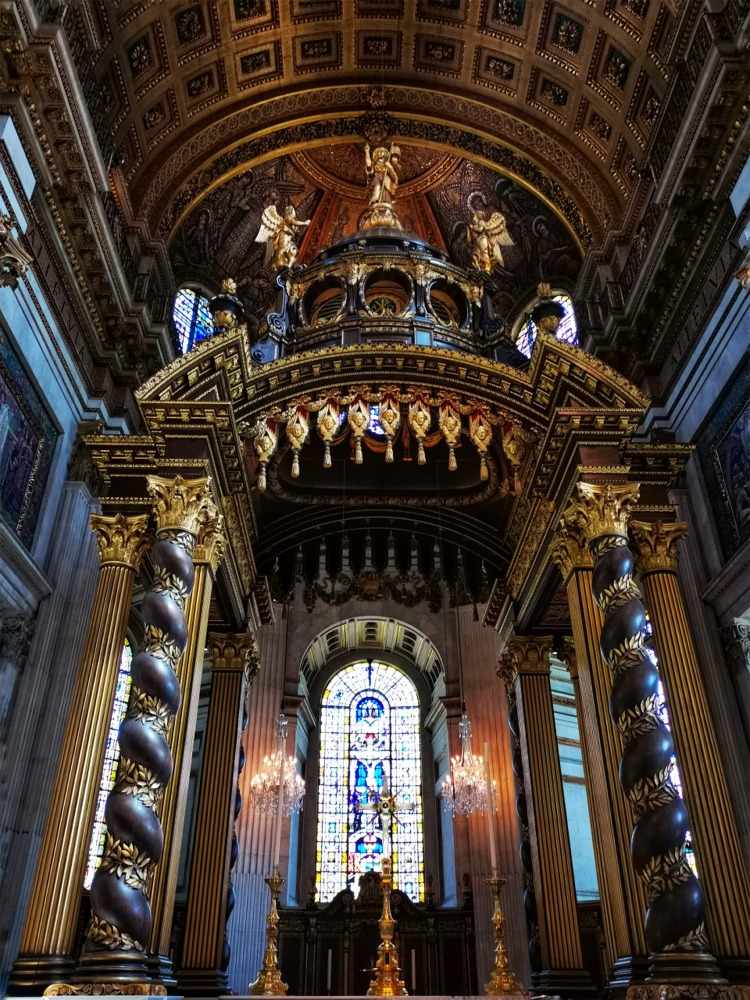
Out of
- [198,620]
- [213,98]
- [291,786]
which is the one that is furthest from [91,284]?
[291,786]

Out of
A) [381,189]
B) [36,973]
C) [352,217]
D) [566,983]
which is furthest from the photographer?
[352,217]

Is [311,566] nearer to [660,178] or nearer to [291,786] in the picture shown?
[291,786]

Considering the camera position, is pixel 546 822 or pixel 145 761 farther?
pixel 546 822

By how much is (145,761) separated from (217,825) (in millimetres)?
3512

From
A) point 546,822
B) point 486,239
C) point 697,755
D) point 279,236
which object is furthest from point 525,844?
point 279,236

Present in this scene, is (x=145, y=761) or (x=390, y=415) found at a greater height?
(x=390, y=415)

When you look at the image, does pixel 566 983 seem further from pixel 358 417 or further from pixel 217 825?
pixel 358 417

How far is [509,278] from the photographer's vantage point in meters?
16.5

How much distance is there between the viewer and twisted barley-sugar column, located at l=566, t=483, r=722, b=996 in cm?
609

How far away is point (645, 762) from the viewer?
261 inches

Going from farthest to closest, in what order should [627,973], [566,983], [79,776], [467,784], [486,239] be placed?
[467,784]
[486,239]
[566,983]
[79,776]
[627,973]

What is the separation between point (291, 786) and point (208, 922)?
4145 millimetres

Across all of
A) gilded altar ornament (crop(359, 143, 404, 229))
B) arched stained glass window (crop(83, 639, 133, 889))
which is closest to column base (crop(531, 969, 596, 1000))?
arched stained glass window (crop(83, 639, 133, 889))

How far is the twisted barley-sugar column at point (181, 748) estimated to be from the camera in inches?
271
